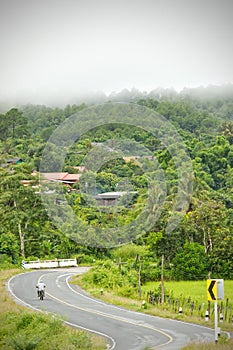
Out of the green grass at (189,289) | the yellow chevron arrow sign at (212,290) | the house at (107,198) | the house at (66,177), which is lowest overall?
the green grass at (189,289)

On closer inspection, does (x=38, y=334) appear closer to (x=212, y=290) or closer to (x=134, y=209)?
(x=212, y=290)

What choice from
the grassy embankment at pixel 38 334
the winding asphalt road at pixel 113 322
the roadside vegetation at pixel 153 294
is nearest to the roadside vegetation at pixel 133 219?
the roadside vegetation at pixel 153 294

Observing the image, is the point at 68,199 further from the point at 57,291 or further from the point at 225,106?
the point at 225,106

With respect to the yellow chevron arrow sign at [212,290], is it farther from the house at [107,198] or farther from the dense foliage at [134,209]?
the house at [107,198]

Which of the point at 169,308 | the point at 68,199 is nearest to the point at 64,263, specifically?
the point at 68,199

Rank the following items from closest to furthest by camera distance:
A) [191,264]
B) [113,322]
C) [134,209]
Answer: [113,322] → [191,264] → [134,209]

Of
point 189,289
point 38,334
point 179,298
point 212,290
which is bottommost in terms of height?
point 189,289

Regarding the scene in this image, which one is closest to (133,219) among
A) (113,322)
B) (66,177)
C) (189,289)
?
(66,177)
